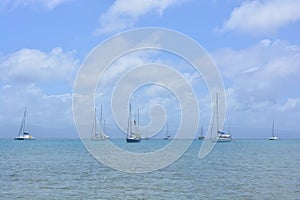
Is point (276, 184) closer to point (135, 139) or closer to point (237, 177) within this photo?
point (237, 177)

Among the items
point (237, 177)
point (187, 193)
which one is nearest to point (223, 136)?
point (237, 177)

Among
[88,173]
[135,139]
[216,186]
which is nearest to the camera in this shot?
[216,186]

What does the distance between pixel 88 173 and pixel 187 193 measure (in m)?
15.9

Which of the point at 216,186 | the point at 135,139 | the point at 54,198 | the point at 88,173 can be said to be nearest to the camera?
the point at 54,198

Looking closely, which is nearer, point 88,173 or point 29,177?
point 29,177

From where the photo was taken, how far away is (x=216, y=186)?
35.0 meters

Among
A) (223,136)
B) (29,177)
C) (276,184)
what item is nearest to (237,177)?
(276,184)

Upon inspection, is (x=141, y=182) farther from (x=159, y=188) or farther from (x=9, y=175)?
(x=9, y=175)

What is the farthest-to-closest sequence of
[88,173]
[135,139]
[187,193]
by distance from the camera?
[135,139]
[88,173]
[187,193]

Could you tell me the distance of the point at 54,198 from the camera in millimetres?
28469

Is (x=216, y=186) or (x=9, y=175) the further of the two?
(x=9, y=175)

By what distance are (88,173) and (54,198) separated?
15.9m

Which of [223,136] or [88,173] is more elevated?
[223,136]

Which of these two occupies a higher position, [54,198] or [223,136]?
[223,136]
